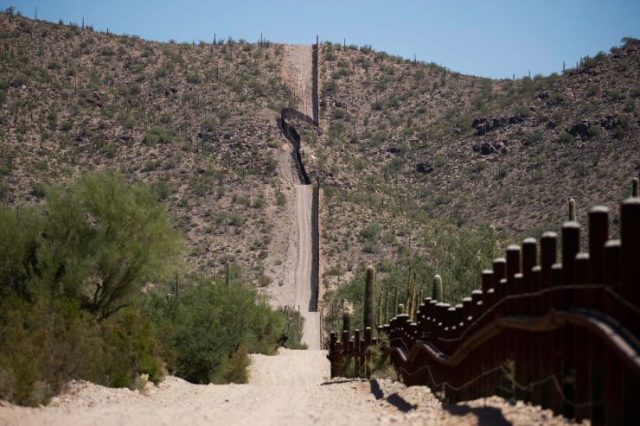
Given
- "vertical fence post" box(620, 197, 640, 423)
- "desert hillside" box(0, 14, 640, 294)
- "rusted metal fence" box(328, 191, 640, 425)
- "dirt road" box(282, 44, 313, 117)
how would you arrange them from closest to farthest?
"vertical fence post" box(620, 197, 640, 423), "rusted metal fence" box(328, 191, 640, 425), "desert hillside" box(0, 14, 640, 294), "dirt road" box(282, 44, 313, 117)

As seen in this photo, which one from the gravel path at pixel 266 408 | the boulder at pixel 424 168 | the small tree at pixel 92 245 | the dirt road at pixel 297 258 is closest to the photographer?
the gravel path at pixel 266 408

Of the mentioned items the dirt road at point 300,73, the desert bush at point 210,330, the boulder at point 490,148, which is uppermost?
the dirt road at point 300,73

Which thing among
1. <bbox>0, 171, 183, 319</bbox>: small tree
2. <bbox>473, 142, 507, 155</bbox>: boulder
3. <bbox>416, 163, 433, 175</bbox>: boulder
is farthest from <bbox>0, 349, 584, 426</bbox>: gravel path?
<bbox>416, 163, 433, 175</bbox>: boulder

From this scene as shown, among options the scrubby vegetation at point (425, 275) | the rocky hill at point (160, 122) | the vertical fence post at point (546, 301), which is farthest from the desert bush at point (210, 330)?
the vertical fence post at point (546, 301)

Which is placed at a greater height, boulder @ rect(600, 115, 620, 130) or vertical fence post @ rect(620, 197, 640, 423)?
boulder @ rect(600, 115, 620, 130)

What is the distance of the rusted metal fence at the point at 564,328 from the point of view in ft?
31.6

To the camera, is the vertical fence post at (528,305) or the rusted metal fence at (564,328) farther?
the vertical fence post at (528,305)

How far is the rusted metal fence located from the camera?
9.62m

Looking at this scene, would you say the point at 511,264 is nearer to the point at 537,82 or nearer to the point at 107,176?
the point at 107,176

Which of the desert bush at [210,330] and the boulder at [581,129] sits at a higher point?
the boulder at [581,129]

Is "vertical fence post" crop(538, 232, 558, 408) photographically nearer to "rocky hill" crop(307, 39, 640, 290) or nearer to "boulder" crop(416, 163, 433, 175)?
"rocky hill" crop(307, 39, 640, 290)

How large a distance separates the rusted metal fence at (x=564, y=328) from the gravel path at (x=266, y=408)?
43 centimetres

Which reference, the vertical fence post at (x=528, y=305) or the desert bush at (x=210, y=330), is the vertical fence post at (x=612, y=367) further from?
the desert bush at (x=210, y=330)

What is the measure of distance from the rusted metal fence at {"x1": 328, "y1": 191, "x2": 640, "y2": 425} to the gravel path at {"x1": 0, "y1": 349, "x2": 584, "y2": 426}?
0.43 m
